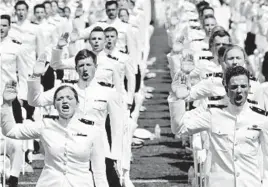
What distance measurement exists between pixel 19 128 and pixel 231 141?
187 cm

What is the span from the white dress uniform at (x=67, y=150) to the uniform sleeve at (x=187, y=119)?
911 mm

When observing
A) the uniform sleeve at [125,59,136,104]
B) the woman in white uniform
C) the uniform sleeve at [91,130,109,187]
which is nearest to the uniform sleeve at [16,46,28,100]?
the uniform sleeve at [125,59,136,104]

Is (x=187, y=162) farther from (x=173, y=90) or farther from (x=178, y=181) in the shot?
(x=173, y=90)

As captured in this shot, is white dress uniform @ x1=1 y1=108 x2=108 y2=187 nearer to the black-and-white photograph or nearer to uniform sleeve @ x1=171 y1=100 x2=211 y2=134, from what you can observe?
the black-and-white photograph

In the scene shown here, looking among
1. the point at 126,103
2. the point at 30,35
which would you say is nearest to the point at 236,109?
the point at 126,103

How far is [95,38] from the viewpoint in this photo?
46.0 feet

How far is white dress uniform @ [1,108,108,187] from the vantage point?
9961 millimetres

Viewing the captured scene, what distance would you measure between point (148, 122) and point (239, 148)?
10.9 meters

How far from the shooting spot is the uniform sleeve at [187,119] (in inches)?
368

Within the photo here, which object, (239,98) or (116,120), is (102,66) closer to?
(116,120)

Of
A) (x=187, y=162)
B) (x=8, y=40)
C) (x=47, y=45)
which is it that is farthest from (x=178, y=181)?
(x=47, y=45)

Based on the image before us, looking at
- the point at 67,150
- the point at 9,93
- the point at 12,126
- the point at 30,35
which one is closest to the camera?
the point at 67,150

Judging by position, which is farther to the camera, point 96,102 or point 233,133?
point 96,102

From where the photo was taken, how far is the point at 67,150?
9.95 meters
